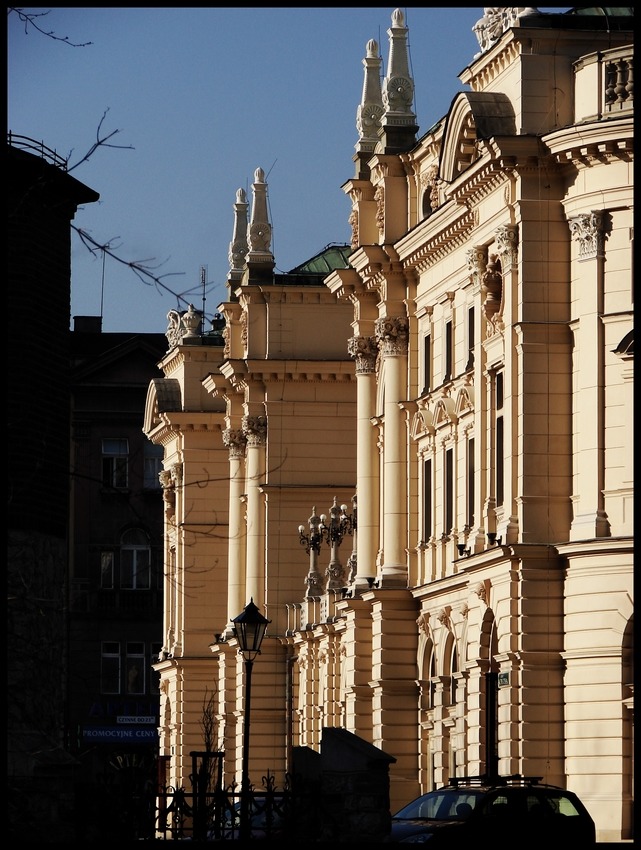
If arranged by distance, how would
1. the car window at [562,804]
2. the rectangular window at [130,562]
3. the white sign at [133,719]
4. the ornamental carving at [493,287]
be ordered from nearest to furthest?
the car window at [562,804], the ornamental carving at [493,287], the white sign at [133,719], the rectangular window at [130,562]

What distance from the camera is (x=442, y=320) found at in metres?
55.3

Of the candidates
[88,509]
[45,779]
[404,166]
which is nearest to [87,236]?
[45,779]

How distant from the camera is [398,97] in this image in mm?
59406

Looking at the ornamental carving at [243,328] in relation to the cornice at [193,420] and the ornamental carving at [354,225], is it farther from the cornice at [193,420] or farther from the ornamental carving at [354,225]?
the ornamental carving at [354,225]

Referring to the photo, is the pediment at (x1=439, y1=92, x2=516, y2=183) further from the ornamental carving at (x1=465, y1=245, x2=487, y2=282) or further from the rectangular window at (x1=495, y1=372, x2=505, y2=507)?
the rectangular window at (x1=495, y1=372, x2=505, y2=507)

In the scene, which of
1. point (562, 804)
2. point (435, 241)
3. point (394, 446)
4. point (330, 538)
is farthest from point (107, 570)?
point (562, 804)

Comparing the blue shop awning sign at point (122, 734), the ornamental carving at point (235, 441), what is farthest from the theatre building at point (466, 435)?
the blue shop awning sign at point (122, 734)

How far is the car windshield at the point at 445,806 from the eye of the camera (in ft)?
107

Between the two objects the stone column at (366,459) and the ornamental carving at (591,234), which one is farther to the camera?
the stone column at (366,459)

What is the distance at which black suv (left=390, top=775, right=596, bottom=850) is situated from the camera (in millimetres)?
30891

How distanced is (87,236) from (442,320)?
123 feet

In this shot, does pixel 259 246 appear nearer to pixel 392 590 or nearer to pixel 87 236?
pixel 392 590

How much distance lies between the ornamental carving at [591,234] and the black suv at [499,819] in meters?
14.1

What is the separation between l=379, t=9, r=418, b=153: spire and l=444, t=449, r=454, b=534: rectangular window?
8.54 meters
